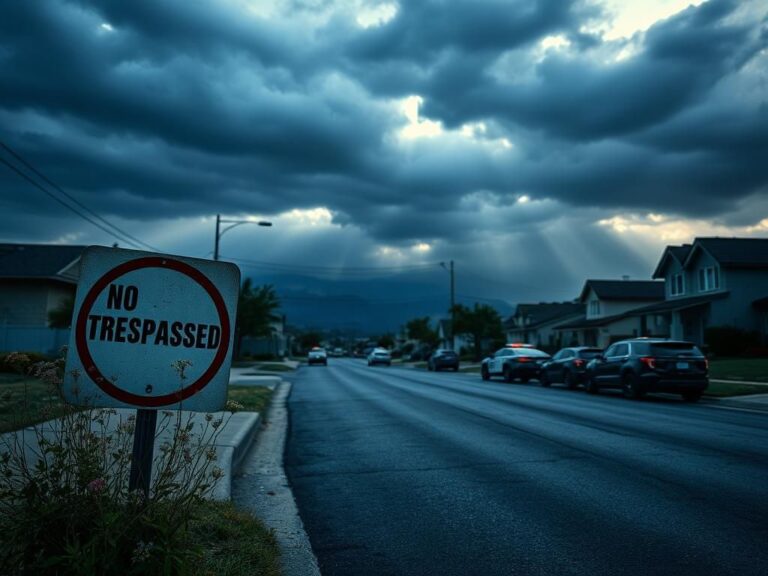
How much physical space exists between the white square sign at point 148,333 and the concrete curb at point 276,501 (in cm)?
182

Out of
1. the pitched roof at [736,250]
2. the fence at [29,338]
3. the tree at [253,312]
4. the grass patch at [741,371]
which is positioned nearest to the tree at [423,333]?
the tree at [253,312]

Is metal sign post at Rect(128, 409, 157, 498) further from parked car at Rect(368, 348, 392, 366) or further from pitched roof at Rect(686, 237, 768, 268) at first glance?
parked car at Rect(368, 348, 392, 366)

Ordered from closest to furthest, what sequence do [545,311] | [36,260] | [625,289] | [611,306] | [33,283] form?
[33,283] < [36,260] < [611,306] < [625,289] < [545,311]

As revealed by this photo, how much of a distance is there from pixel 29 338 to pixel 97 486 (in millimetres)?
31102

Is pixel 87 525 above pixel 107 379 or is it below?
below

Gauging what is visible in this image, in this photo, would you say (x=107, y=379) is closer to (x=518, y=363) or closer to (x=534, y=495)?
(x=534, y=495)

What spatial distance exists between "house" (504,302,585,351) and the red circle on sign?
6266cm

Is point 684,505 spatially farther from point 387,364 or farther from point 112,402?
point 387,364

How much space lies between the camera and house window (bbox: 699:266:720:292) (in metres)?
39.9

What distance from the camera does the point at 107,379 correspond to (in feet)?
10.4

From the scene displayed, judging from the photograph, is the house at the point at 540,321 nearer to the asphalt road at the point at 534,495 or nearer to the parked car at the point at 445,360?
the parked car at the point at 445,360

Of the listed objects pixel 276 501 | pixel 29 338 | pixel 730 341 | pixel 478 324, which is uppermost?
pixel 478 324

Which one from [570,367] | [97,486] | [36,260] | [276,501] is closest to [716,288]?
[570,367]

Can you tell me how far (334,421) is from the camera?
45.3ft
